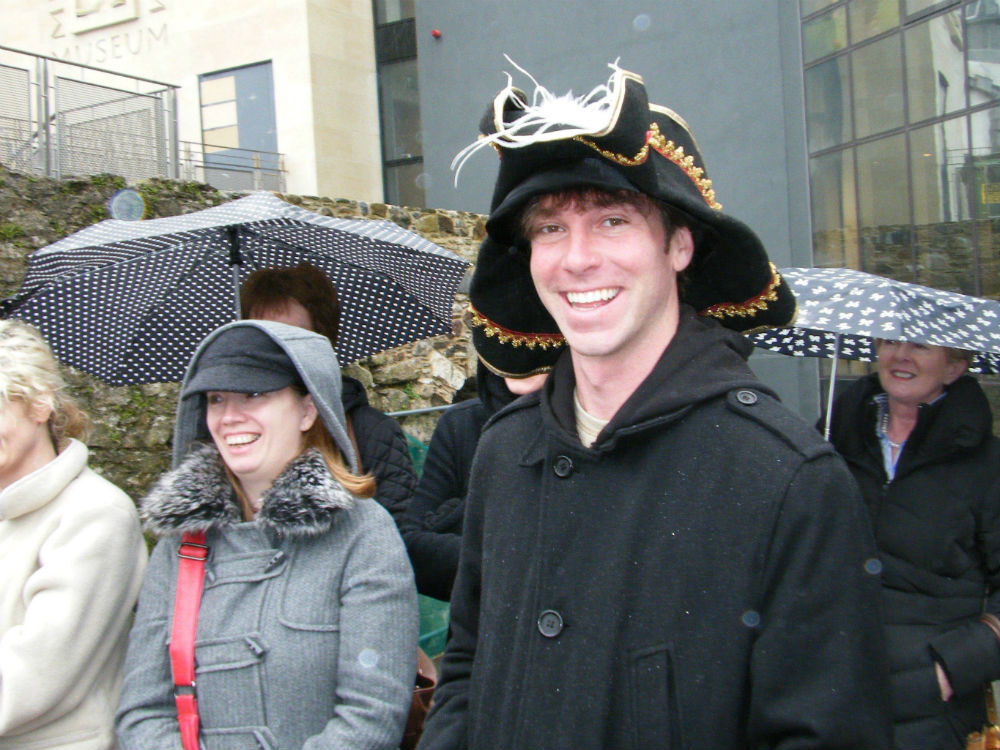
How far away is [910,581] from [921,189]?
18.2 feet

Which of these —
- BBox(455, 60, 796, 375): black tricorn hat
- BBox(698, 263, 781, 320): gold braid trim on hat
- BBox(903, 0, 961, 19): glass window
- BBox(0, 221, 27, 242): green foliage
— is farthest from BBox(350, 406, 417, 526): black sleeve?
BBox(903, 0, 961, 19): glass window

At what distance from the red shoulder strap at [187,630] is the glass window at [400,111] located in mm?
15620

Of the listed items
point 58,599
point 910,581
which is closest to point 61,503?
point 58,599

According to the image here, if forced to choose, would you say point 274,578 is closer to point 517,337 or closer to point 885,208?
point 517,337

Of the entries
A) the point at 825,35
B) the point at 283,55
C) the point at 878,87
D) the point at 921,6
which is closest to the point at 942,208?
the point at 878,87

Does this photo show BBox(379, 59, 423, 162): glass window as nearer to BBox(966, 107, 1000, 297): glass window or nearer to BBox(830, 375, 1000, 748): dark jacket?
BBox(966, 107, 1000, 297): glass window

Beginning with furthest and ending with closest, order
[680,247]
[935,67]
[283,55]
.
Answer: [283,55] → [935,67] → [680,247]

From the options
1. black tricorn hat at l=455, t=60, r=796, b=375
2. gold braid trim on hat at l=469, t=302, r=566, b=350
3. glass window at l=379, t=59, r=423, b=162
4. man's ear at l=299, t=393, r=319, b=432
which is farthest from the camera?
glass window at l=379, t=59, r=423, b=162

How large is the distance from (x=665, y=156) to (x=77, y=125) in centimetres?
647

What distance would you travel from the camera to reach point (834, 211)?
864 centimetres

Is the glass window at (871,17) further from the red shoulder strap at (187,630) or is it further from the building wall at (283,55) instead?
the building wall at (283,55)

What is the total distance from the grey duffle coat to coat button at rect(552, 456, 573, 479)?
0.76m

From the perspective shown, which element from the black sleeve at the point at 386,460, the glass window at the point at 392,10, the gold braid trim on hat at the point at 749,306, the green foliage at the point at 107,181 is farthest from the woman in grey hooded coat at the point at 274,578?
the glass window at the point at 392,10

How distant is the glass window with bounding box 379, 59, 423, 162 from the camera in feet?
55.6
